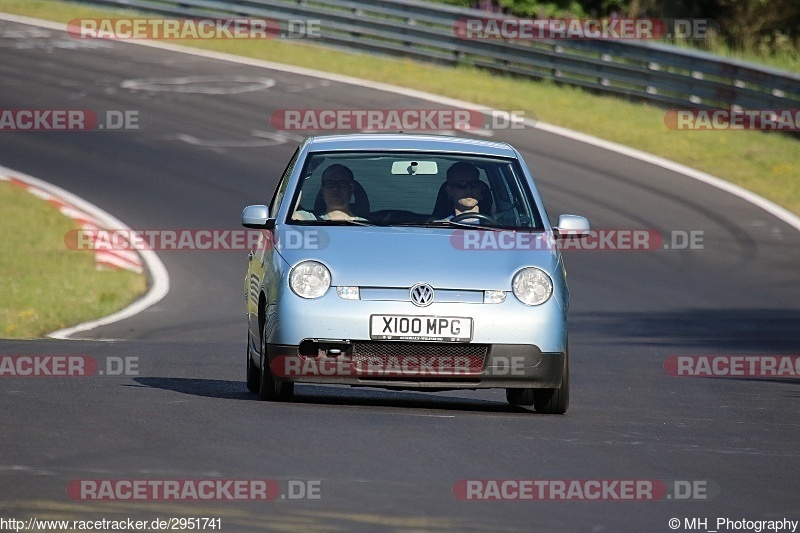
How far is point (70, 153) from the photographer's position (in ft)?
82.7

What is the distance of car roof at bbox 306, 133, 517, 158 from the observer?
10609 mm

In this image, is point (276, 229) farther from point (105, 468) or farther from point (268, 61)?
point (268, 61)

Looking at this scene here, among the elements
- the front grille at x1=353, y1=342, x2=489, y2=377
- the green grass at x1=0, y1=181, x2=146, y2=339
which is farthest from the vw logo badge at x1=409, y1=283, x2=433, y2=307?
the green grass at x1=0, y1=181, x2=146, y2=339

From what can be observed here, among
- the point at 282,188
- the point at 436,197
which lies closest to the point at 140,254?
the point at 282,188

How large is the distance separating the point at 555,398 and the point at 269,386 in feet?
5.40

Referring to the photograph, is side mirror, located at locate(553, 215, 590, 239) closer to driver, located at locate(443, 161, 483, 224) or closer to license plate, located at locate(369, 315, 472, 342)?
driver, located at locate(443, 161, 483, 224)

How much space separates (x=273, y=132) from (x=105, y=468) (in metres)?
19.8

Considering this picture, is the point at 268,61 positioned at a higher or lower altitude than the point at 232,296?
higher

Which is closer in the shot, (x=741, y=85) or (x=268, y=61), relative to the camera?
(x=741, y=85)

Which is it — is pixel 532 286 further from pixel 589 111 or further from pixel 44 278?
pixel 589 111

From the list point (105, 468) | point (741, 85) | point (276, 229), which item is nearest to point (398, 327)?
point (276, 229)

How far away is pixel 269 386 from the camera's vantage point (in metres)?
9.78

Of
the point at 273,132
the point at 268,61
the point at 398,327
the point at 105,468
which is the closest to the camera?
the point at 105,468

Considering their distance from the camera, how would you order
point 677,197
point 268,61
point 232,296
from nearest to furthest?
point 232,296 → point 677,197 → point 268,61
